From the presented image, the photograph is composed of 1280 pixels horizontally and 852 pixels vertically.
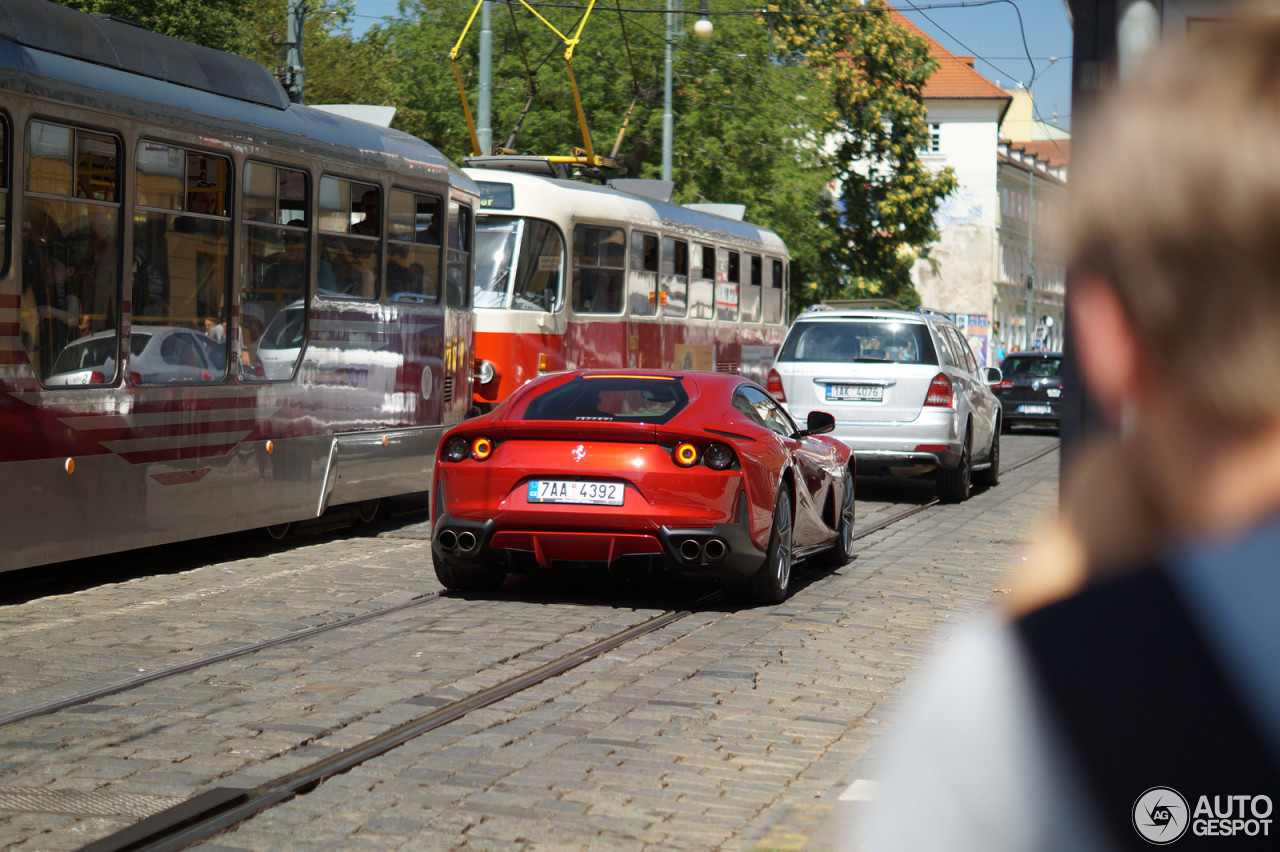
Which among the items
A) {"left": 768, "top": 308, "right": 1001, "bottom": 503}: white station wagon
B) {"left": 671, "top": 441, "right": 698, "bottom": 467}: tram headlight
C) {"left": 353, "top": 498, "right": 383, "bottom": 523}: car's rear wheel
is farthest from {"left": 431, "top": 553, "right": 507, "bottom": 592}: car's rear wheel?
{"left": 768, "top": 308, "right": 1001, "bottom": 503}: white station wagon

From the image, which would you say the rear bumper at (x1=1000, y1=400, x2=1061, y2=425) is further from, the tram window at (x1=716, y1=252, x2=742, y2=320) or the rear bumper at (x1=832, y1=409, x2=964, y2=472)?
the rear bumper at (x1=832, y1=409, x2=964, y2=472)

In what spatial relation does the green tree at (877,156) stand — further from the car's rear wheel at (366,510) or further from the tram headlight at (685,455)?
the tram headlight at (685,455)

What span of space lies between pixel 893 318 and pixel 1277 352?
1663cm

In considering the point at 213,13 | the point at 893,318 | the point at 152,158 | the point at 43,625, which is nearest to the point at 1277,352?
the point at 43,625

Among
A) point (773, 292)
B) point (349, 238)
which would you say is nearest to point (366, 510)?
point (349, 238)

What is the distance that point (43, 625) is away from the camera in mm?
8352

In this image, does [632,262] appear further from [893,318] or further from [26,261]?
[26,261]

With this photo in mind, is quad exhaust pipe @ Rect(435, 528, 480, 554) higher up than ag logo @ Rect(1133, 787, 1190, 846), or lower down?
lower down

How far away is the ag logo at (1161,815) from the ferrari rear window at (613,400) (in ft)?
27.5

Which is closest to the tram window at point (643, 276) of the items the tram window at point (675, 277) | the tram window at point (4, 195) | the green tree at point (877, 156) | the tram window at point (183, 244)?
the tram window at point (675, 277)

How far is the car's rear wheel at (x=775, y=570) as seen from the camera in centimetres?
948

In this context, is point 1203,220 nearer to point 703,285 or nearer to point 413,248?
point 413,248

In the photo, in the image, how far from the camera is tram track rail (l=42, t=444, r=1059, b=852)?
4598 mm

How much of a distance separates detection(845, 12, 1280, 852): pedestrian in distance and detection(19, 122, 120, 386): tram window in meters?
8.49
